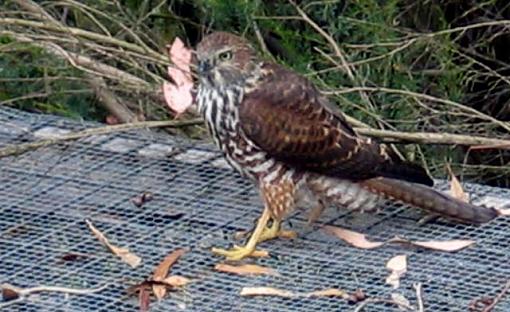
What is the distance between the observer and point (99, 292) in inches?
160

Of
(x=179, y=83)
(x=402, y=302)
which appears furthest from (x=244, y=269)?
(x=179, y=83)

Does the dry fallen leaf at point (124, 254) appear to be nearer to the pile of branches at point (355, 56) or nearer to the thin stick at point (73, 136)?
the thin stick at point (73, 136)

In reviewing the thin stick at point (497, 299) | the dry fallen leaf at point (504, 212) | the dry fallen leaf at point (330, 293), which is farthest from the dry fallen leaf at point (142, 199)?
the thin stick at point (497, 299)

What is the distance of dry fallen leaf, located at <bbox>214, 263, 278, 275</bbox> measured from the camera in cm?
426

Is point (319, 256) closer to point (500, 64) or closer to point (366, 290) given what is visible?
point (366, 290)

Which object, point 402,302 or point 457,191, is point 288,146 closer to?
point 457,191

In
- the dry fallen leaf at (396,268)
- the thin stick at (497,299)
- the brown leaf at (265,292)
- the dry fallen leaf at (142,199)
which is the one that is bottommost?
the thin stick at (497,299)

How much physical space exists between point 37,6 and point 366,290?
8.69 ft

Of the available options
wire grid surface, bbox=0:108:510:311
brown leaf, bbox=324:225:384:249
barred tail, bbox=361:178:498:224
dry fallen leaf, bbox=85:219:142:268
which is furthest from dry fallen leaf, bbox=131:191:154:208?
barred tail, bbox=361:178:498:224

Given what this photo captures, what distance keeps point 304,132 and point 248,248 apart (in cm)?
48

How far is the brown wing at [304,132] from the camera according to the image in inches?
180

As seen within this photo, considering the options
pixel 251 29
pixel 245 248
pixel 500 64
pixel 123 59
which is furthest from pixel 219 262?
pixel 500 64

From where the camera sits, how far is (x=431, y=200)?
15.2 feet

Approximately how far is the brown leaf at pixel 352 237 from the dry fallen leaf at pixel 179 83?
38.1 inches
